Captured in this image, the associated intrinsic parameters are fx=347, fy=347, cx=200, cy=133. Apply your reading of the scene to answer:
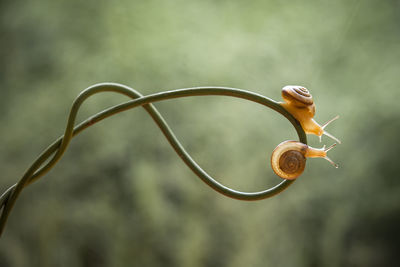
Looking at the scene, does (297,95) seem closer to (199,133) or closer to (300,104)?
(300,104)

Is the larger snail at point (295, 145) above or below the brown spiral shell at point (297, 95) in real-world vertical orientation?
below

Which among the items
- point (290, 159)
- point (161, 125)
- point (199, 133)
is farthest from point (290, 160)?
point (199, 133)

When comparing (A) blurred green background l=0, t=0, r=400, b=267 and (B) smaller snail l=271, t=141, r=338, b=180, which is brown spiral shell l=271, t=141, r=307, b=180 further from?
(A) blurred green background l=0, t=0, r=400, b=267

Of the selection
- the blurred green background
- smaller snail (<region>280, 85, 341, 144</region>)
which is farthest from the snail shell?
the blurred green background

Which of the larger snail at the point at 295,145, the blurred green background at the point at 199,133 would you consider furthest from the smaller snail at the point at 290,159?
the blurred green background at the point at 199,133

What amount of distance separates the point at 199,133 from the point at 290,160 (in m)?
1.00

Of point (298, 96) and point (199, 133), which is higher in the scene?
point (298, 96)

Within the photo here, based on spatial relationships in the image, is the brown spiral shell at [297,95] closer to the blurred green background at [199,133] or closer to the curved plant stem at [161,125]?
the curved plant stem at [161,125]

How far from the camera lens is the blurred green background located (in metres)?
1.27

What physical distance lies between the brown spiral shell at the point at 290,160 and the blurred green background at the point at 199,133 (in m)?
0.96

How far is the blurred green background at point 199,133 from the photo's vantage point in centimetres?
127

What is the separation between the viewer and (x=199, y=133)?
1.35 meters

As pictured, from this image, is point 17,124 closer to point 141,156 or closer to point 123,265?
point 141,156

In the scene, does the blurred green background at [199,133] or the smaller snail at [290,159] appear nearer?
the smaller snail at [290,159]
